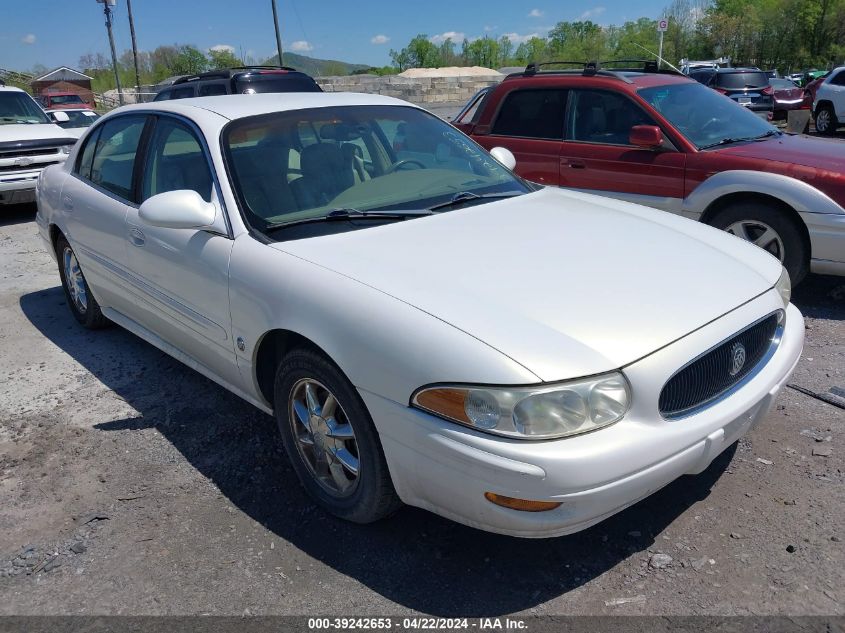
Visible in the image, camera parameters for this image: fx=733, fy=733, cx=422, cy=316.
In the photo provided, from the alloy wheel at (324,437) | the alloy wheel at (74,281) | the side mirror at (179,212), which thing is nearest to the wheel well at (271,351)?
the alloy wheel at (324,437)

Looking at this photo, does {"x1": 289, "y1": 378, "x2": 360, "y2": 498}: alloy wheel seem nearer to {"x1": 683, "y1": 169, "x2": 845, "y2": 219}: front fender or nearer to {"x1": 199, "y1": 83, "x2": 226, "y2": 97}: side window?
{"x1": 683, "y1": 169, "x2": 845, "y2": 219}: front fender

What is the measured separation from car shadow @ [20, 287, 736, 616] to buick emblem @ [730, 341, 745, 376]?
2.15ft

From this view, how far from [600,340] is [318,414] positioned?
1.18 m

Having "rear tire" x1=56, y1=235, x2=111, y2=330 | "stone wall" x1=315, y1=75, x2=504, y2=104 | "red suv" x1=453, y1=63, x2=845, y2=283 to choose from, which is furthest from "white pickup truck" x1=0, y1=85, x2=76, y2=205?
"stone wall" x1=315, y1=75, x2=504, y2=104

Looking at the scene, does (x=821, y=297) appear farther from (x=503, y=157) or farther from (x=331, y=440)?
(x=331, y=440)

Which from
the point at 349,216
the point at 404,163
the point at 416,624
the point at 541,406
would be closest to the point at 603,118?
the point at 404,163

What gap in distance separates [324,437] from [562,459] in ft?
3.56

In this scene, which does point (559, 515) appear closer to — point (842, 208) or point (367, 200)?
point (367, 200)

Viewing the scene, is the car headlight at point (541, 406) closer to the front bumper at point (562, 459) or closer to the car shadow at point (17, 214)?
the front bumper at point (562, 459)

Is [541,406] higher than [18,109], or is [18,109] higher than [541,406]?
[18,109]

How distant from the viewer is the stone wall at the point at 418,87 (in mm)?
34281

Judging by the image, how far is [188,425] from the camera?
3857mm

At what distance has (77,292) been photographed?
518cm

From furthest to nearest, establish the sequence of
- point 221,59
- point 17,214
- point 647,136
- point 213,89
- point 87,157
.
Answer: point 221,59 → point 213,89 → point 17,214 → point 647,136 → point 87,157
